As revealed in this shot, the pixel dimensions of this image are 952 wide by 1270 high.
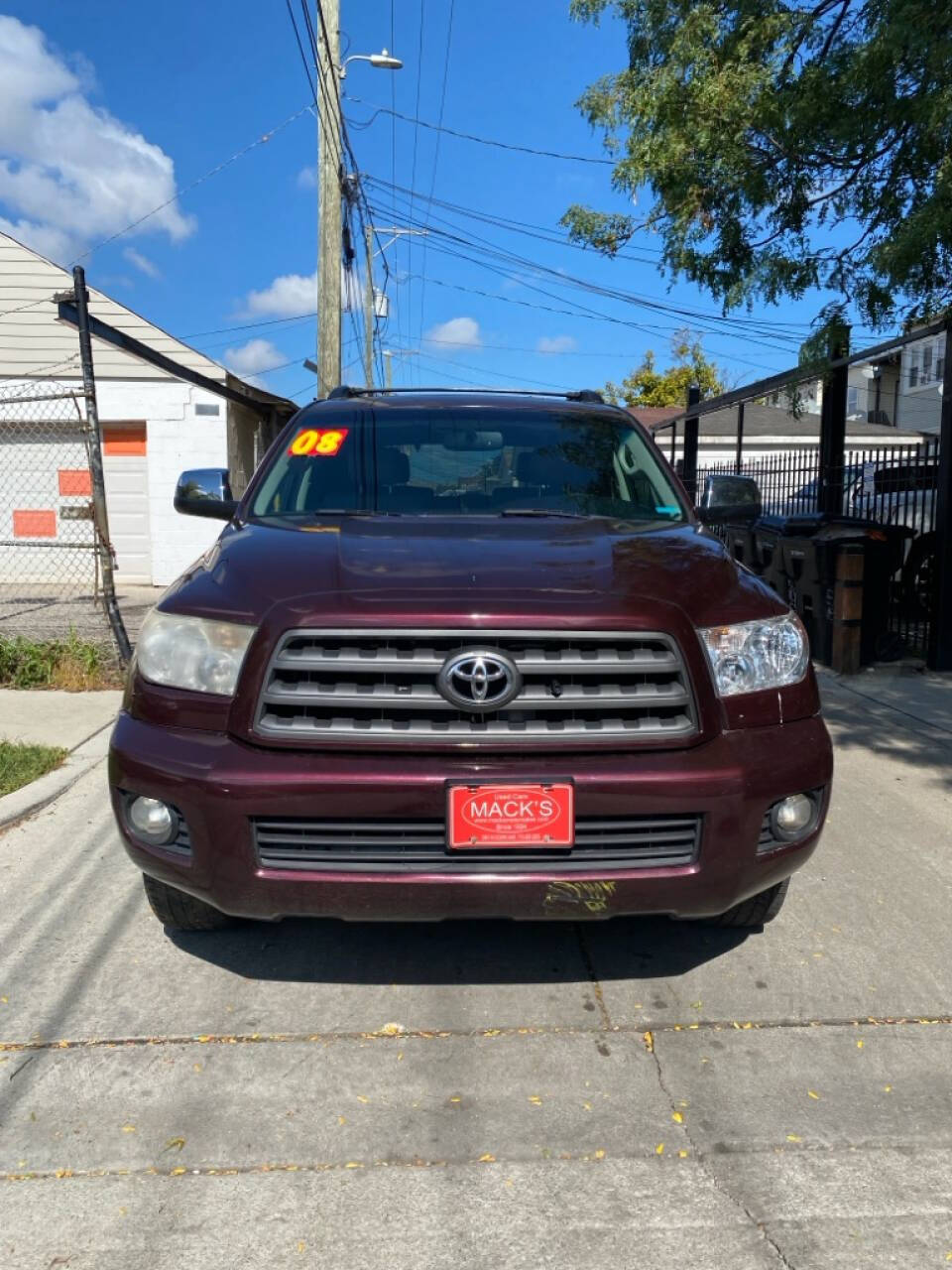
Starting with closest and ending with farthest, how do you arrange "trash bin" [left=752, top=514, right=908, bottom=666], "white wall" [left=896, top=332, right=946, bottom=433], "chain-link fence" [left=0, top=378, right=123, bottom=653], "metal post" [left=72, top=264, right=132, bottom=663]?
1. "metal post" [left=72, top=264, right=132, bottom=663]
2. "trash bin" [left=752, top=514, right=908, bottom=666]
3. "chain-link fence" [left=0, top=378, right=123, bottom=653]
4. "white wall" [left=896, top=332, right=946, bottom=433]

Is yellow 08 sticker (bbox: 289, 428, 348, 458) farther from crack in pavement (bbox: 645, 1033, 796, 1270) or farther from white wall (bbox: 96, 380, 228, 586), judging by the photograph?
white wall (bbox: 96, 380, 228, 586)

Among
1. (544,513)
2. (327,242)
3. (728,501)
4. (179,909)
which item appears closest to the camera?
(179,909)

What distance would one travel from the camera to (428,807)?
2.86m

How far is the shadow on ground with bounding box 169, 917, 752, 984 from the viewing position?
3.58m

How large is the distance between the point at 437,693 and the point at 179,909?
1264 millimetres

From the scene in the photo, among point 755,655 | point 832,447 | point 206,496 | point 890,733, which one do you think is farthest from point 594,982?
point 832,447

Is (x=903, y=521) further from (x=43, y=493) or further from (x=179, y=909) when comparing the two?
(x=43, y=493)

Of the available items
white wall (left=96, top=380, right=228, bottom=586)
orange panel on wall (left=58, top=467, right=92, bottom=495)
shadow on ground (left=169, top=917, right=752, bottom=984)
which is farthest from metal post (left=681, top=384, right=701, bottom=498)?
shadow on ground (left=169, top=917, right=752, bottom=984)

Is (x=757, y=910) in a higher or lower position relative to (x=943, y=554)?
lower

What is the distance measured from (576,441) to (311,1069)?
2.74 meters

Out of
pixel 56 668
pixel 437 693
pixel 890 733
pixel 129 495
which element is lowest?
pixel 890 733

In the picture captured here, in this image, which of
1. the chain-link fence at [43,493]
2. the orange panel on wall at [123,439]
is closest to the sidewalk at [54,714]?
the chain-link fence at [43,493]

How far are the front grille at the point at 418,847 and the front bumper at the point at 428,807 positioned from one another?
0.02m

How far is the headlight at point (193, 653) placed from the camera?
304 centimetres
